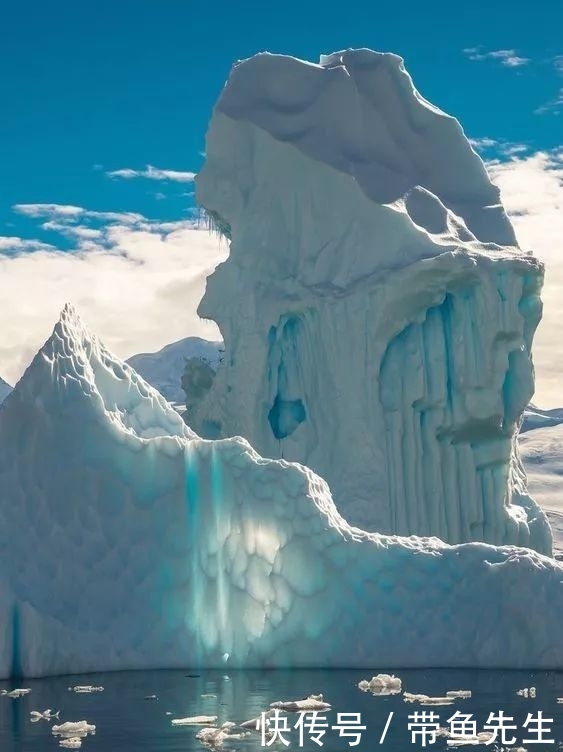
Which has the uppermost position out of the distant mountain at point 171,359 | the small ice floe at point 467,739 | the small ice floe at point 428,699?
the distant mountain at point 171,359

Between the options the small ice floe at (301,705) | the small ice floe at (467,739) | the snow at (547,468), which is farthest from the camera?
the snow at (547,468)

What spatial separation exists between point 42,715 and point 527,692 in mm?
5209

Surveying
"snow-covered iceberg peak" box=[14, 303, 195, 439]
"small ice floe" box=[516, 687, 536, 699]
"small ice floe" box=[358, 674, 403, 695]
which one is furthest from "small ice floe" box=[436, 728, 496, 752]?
"snow-covered iceberg peak" box=[14, 303, 195, 439]

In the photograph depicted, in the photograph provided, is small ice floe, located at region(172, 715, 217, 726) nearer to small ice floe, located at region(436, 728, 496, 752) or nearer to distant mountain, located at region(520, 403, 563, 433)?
small ice floe, located at region(436, 728, 496, 752)

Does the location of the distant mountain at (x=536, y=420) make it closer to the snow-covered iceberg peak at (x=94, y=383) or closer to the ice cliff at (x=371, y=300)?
the ice cliff at (x=371, y=300)

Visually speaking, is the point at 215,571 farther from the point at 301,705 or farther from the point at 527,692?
the point at 527,692

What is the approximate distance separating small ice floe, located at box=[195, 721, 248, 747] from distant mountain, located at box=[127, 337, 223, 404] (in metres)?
40.7

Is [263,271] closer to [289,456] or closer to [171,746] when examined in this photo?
[289,456]

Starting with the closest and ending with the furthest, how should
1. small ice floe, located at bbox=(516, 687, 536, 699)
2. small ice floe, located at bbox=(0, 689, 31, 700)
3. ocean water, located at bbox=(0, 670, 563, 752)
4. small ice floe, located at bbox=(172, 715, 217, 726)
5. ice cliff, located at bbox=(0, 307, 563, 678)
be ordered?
ocean water, located at bbox=(0, 670, 563, 752), small ice floe, located at bbox=(172, 715, 217, 726), small ice floe, located at bbox=(516, 687, 536, 699), small ice floe, located at bbox=(0, 689, 31, 700), ice cliff, located at bbox=(0, 307, 563, 678)

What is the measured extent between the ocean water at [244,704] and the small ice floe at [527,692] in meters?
0.12

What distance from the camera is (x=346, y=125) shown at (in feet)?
98.5

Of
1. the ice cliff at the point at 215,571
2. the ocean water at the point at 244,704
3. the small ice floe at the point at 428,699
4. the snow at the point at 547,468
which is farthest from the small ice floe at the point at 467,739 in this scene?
the snow at the point at 547,468

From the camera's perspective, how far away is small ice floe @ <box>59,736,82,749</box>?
42.6 feet

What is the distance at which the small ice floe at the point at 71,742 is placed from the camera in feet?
42.6
